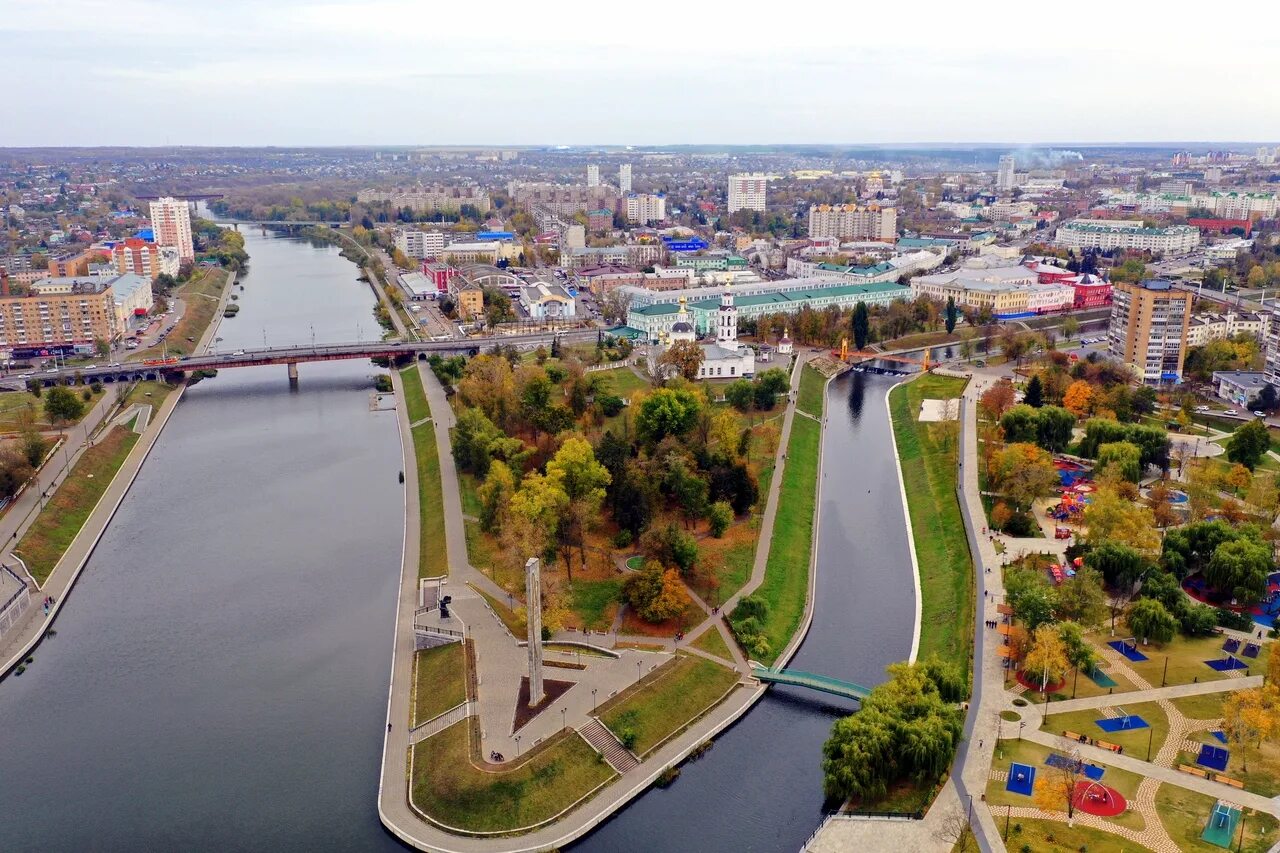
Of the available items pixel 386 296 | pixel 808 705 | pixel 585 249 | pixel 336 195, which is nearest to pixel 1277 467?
pixel 808 705

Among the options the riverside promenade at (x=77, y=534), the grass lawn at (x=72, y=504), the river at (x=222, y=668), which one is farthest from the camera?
the grass lawn at (x=72, y=504)

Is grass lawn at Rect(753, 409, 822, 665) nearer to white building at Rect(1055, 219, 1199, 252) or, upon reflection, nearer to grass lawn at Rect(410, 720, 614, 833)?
grass lawn at Rect(410, 720, 614, 833)

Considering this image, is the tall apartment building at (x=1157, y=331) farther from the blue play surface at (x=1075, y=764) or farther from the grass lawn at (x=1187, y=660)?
the blue play surface at (x=1075, y=764)

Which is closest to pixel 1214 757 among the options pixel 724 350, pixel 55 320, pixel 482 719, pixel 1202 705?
pixel 1202 705

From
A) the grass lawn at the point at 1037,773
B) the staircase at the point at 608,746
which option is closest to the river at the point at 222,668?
the staircase at the point at 608,746

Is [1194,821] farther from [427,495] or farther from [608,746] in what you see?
[427,495]

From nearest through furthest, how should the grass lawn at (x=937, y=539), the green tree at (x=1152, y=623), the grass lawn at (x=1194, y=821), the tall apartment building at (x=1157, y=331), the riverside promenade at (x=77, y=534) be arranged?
the grass lawn at (x=1194, y=821) < the green tree at (x=1152, y=623) < the grass lawn at (x=937, y=539) < the riverside promenade at (x=77, y=534) < the tall apartment building at (x=1157, y=331)

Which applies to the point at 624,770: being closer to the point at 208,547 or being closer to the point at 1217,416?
the point at 208,547

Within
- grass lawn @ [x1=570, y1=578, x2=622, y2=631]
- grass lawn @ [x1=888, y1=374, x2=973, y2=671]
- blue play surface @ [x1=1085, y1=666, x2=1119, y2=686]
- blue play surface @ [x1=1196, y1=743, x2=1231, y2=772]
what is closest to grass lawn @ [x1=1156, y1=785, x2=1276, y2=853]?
blue play surface @ [x1=1196, y1=743, x2=1231, y2=772]
